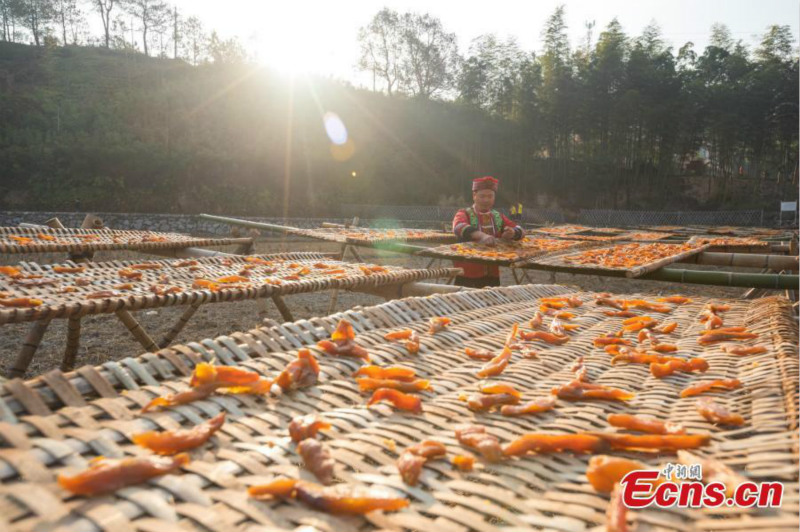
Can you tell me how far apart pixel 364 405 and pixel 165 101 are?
98.3ft

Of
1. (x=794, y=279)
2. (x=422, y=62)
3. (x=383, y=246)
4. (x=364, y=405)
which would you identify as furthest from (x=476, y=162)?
(x=364, y=405)

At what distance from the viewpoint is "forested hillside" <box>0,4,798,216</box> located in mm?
23922

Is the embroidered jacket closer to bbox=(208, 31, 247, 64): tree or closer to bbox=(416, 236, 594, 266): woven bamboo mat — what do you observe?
bbox=(416, 236, 594, 266): woven bamboo mat

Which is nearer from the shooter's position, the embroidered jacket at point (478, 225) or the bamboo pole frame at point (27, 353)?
the bamboo pole frame at point (27, 353)

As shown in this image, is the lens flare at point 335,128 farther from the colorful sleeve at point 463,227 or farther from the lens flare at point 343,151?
the colorful sleeve at point 463,227

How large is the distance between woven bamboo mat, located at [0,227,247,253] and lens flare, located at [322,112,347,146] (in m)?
25.7

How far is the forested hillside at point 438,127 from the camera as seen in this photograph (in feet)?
→ 78.5

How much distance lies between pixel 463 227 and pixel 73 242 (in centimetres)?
369

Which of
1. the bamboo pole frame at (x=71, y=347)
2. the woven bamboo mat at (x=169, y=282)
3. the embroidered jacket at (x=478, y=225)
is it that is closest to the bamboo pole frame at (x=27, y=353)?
the woven bamboo mat at (x=169, y=282)

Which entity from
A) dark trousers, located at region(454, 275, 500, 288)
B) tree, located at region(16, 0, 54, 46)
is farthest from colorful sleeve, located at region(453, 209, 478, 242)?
tree, located at region(16, 0, 54, 46)

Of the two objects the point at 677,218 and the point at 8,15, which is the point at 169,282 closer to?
the point at 677,218

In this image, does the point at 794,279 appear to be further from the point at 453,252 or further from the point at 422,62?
the point at 422,62

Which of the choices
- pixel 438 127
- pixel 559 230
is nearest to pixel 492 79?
pixel 438 127

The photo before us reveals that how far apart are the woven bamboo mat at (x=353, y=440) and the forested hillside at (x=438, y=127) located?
2253cm
